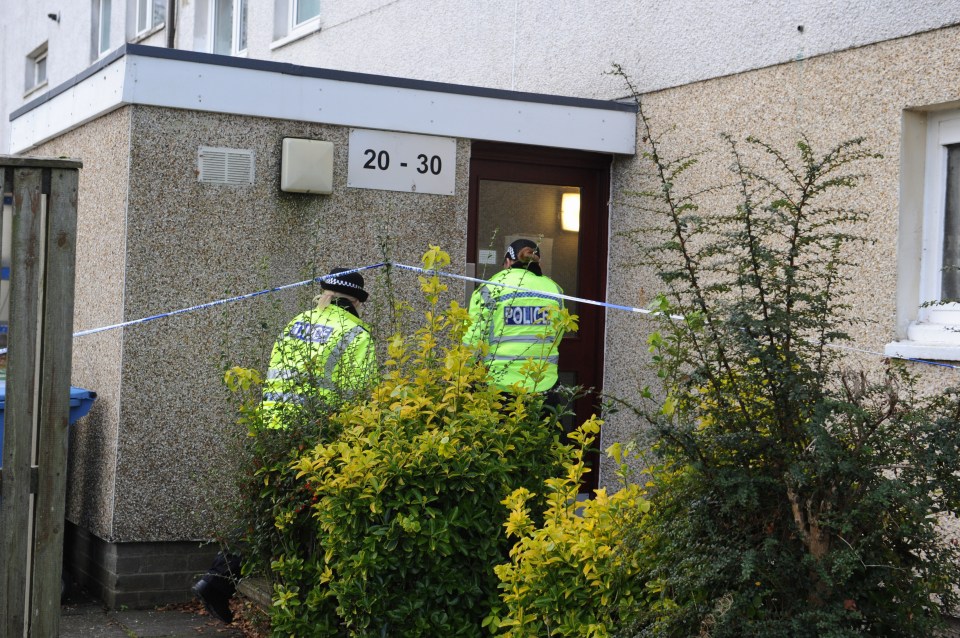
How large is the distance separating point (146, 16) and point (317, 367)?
1216 cm

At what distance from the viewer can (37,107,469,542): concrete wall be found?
6547 mm

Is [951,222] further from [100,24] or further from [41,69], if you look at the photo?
[41,69]

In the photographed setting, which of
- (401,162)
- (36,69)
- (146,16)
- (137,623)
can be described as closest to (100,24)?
(146,16)

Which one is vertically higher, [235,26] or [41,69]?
[41,69]

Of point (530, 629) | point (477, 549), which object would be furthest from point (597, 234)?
point (530, 629)

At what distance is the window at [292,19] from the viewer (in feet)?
41.5

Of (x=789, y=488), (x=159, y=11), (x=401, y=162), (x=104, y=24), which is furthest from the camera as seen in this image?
(x=104, y=24)

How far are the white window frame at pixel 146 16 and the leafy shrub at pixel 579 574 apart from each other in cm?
1308

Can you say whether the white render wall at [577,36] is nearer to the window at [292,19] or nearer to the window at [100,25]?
the window at [292,19]

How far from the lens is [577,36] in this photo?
844 centimetres

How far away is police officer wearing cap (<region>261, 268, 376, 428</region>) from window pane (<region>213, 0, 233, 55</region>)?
30.2ft

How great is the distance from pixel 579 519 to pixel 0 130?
19267mm

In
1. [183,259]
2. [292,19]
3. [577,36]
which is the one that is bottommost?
[183,259]

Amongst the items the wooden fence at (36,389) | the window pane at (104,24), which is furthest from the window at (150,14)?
the wooden fence at (36,389)
